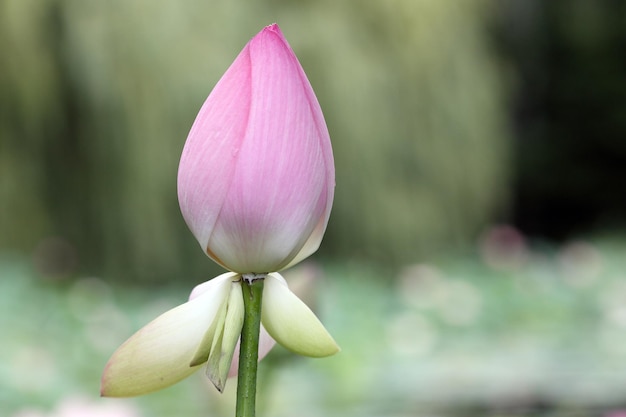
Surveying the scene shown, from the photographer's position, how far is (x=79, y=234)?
3053 millimetres

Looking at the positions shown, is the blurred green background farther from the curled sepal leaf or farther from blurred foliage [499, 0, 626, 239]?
blurred foliage [499, 0, 626, 239]

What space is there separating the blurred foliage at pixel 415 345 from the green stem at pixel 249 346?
48 cm

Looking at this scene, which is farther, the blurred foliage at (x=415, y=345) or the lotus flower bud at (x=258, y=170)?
the blurred foliage at (x=415, y=345)

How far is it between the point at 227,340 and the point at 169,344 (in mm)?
15

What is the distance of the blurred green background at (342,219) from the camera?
1628mm

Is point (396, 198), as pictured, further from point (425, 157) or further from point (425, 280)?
point (425, 280)

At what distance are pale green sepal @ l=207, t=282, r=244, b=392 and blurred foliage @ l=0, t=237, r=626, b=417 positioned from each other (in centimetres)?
48

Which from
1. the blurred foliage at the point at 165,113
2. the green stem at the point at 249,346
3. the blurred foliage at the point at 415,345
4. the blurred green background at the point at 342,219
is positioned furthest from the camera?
the blurred foliage at the point at 165,113

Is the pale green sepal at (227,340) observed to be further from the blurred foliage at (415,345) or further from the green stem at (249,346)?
the blurred foliage at (415,345)

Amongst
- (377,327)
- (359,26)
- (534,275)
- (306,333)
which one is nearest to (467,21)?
(359,26)

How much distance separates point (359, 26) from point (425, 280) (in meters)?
1.17

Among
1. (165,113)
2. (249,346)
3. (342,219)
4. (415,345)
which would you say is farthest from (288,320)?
(342,219)

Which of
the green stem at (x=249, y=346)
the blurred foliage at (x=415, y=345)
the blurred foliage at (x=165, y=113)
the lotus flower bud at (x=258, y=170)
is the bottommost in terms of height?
the green stem at (x=249, y=346)

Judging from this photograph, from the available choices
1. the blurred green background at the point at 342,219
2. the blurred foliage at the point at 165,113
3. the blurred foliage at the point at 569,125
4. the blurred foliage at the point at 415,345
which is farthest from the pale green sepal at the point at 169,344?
the blurred foliage at the point at 569,125
